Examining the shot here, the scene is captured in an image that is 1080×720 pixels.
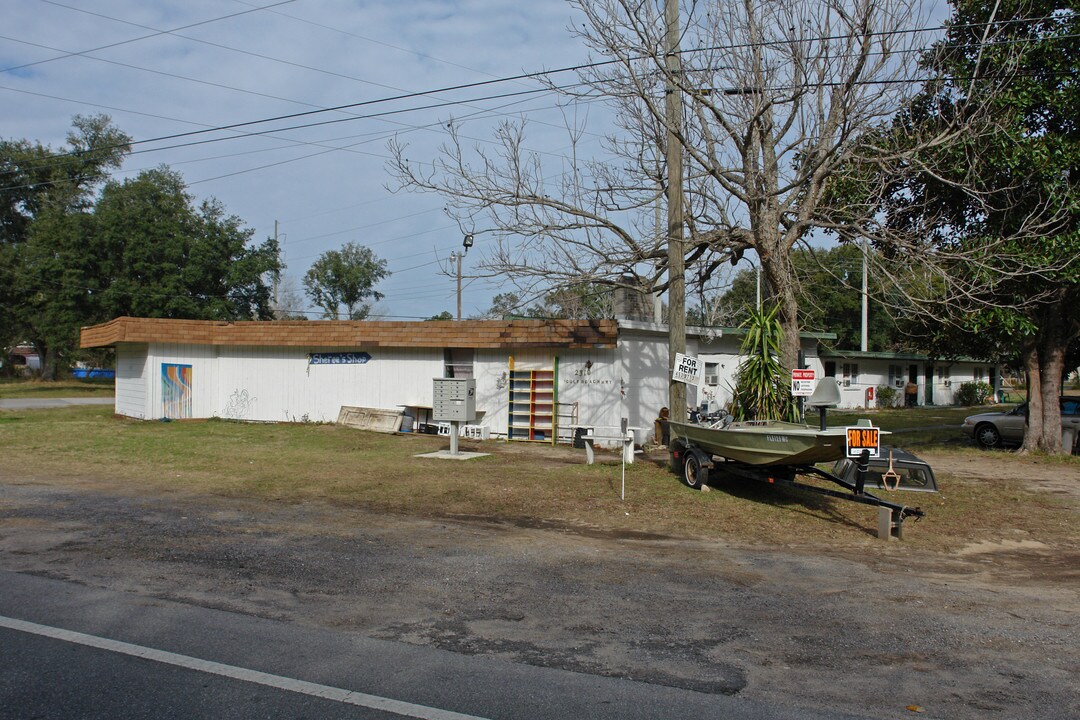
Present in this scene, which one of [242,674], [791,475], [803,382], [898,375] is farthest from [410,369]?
[898,375]

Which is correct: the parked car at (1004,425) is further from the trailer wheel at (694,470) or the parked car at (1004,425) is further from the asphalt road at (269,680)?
the asphalt road at (269,680)

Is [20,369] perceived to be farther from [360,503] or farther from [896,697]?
[896,697]

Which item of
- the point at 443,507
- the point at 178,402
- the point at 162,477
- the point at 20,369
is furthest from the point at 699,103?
the point at 20,369

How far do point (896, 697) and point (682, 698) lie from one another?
4.39 ft

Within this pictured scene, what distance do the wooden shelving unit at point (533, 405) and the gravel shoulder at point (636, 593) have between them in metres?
8.77

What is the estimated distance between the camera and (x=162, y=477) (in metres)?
12.8

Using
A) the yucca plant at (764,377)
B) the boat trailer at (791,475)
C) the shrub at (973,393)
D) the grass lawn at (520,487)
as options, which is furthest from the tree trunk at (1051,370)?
the shrub at (973,393)

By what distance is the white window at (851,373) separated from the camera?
127 ft

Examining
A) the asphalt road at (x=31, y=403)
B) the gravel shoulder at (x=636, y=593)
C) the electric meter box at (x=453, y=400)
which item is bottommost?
the gravel shoulder at (x=636, y=593)

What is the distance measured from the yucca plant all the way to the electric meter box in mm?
5374

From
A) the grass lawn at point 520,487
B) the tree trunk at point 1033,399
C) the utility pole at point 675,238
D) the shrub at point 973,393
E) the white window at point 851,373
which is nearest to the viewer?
the grass lawn at point 520,487

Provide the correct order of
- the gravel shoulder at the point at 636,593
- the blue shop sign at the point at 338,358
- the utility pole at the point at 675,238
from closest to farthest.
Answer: the gravel shoulder at the point at 636,593 → the utility pole at the point at 675,238 → the blue shop sign at the point at 338,358

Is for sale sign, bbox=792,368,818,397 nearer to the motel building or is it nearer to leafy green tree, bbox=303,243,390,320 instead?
the motel building

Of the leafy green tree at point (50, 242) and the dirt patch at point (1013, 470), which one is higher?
the leafy green tree at point (50, 242)
